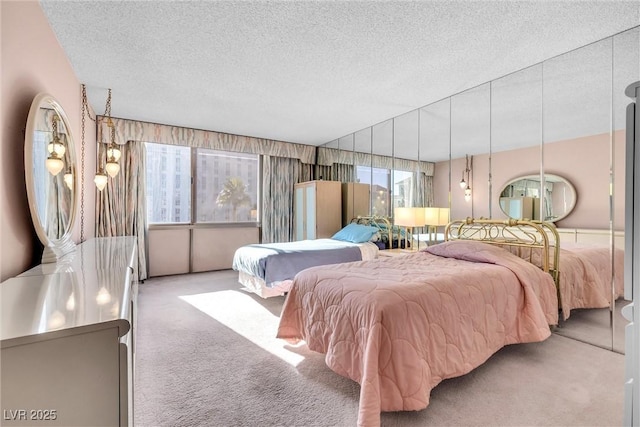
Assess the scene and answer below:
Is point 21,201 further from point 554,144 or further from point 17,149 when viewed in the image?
point 554,144

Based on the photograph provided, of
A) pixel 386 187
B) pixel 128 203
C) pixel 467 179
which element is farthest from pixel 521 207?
pixel 128 203

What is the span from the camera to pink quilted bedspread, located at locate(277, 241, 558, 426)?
1.57m

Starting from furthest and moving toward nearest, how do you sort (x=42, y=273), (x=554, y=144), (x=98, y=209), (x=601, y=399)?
(x=98, y=209) → (x=554, y=144) → (x=601, y=399) → (x=42, y=273)

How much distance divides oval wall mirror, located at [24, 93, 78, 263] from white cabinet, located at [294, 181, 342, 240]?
373 centimetres

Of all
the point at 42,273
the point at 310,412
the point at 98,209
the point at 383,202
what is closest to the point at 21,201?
the point at 42,273

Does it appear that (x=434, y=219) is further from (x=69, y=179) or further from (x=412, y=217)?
(x=69, y=179)

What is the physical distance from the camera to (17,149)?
5.21 ft

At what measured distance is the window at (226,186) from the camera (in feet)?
17.9

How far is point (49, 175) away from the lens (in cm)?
184

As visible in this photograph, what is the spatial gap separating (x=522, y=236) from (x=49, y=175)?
400 cm

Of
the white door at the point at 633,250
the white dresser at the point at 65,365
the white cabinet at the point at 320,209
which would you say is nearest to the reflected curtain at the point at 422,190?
the white cabinet at the point at 320,209

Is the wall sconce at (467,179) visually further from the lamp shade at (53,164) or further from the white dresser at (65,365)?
the lamp shade at (53,164)

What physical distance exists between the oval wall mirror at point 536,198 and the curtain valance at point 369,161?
109cm

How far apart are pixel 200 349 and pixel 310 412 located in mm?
1221
